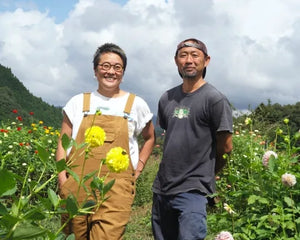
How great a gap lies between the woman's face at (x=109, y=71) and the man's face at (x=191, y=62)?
33 cm

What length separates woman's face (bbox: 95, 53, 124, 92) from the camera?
7.66 ft

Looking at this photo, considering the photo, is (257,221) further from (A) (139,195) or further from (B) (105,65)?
(A) (139,195)

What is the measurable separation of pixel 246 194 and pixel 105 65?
0.99m

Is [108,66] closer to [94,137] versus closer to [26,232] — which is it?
[94,137]

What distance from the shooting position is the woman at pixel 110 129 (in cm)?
216

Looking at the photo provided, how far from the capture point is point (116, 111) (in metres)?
2.32

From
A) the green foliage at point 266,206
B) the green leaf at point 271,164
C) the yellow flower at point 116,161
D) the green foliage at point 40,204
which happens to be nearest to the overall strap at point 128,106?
the green foliage at point 266,206

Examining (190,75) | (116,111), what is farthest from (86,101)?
(190,75)

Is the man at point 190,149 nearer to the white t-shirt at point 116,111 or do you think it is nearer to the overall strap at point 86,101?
the white t-shirt at point 116,111

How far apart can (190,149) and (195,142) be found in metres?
0.04

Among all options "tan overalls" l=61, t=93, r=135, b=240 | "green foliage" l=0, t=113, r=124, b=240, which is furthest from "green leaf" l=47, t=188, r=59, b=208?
"tan overalls" l=61, t=93, r=135, b=240

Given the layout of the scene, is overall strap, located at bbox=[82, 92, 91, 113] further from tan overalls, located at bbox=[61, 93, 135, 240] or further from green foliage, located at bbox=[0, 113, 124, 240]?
green foliage, located at bbox=[0, 113, 124, 240]

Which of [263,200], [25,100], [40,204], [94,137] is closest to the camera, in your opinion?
[40,204]

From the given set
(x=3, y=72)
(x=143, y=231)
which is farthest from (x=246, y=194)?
(x=3, y=72)
